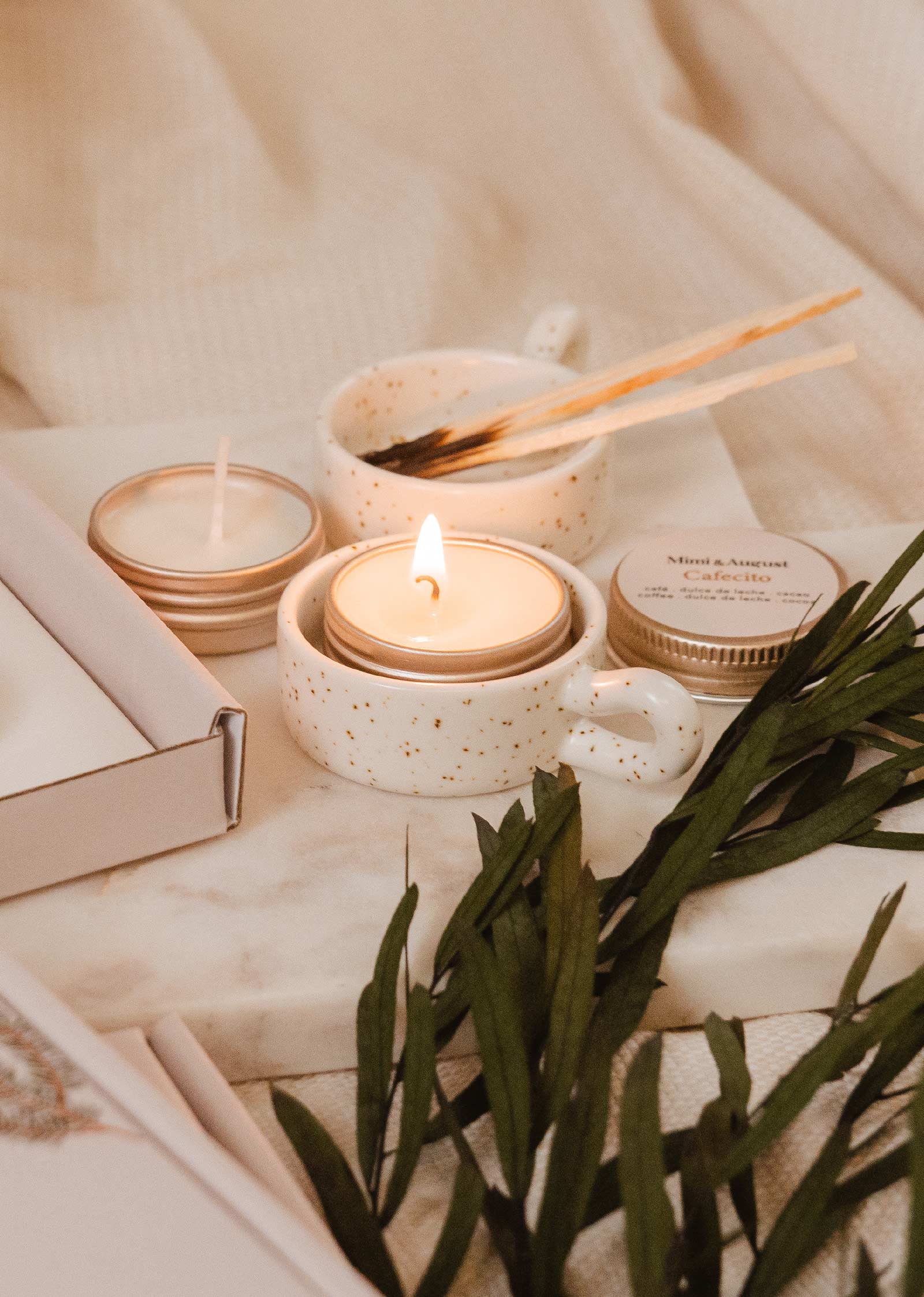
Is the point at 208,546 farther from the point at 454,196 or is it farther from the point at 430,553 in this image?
the point at 454,196

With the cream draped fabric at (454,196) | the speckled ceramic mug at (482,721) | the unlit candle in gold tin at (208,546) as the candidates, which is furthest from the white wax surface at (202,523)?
the cream draped fabric at (454,196)

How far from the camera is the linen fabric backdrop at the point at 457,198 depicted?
3.17 feet

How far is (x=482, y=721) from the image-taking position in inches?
21.6

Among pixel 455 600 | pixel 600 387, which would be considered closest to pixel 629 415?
pixel 600 387

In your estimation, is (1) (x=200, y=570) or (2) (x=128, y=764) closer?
(2) (x=128, y=764)

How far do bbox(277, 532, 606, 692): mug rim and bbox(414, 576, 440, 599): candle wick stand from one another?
42 millimetres

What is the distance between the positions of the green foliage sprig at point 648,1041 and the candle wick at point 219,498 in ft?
0.83

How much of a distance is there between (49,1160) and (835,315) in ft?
2.65

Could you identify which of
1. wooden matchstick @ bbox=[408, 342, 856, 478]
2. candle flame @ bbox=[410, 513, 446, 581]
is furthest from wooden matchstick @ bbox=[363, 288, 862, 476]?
candle flame @ bbox=[410, 513, 446, 581]

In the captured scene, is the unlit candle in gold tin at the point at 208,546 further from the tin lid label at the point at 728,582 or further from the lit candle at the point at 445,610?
the tin lid label at the point at 728,582

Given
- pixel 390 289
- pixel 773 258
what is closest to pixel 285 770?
pixel 390 289

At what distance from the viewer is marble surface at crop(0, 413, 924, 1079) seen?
19.2 inches

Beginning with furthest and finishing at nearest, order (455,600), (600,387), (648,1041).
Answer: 1. (600,387)
2. (455,600)
3. (648,1041)

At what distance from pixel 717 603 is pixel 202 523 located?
27 cm
